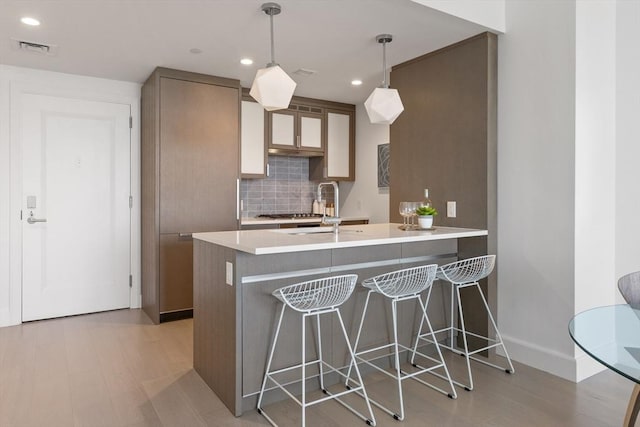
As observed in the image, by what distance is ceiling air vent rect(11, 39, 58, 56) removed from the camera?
3.31 m

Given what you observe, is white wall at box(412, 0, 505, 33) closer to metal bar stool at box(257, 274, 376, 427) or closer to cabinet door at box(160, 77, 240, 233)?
metal bar stool at box(257, 274, 376, 427)

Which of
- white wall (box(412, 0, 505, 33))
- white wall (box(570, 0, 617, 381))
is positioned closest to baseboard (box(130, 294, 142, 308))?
white wall (box(412, 0, 505, 33))

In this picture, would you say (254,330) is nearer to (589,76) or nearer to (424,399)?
(424,399)

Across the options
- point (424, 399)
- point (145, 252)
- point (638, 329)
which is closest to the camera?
point (638, 329)

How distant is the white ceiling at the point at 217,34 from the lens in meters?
2.74

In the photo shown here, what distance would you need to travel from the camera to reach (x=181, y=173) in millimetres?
4035

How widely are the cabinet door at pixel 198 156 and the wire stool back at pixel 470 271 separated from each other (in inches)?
91.9

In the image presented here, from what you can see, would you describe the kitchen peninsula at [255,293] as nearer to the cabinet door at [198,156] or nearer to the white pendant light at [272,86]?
the white pendant light at [272,86]

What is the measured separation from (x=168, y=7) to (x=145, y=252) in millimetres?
2494

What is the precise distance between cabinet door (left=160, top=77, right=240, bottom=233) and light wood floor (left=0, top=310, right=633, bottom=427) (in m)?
1.29

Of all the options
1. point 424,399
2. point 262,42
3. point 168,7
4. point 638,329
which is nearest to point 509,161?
point 638,329

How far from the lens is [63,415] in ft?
7.54

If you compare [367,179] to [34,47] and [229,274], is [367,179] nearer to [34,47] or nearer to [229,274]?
[229,274]

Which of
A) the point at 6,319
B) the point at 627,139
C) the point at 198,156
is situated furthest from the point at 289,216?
the point at 627,139
